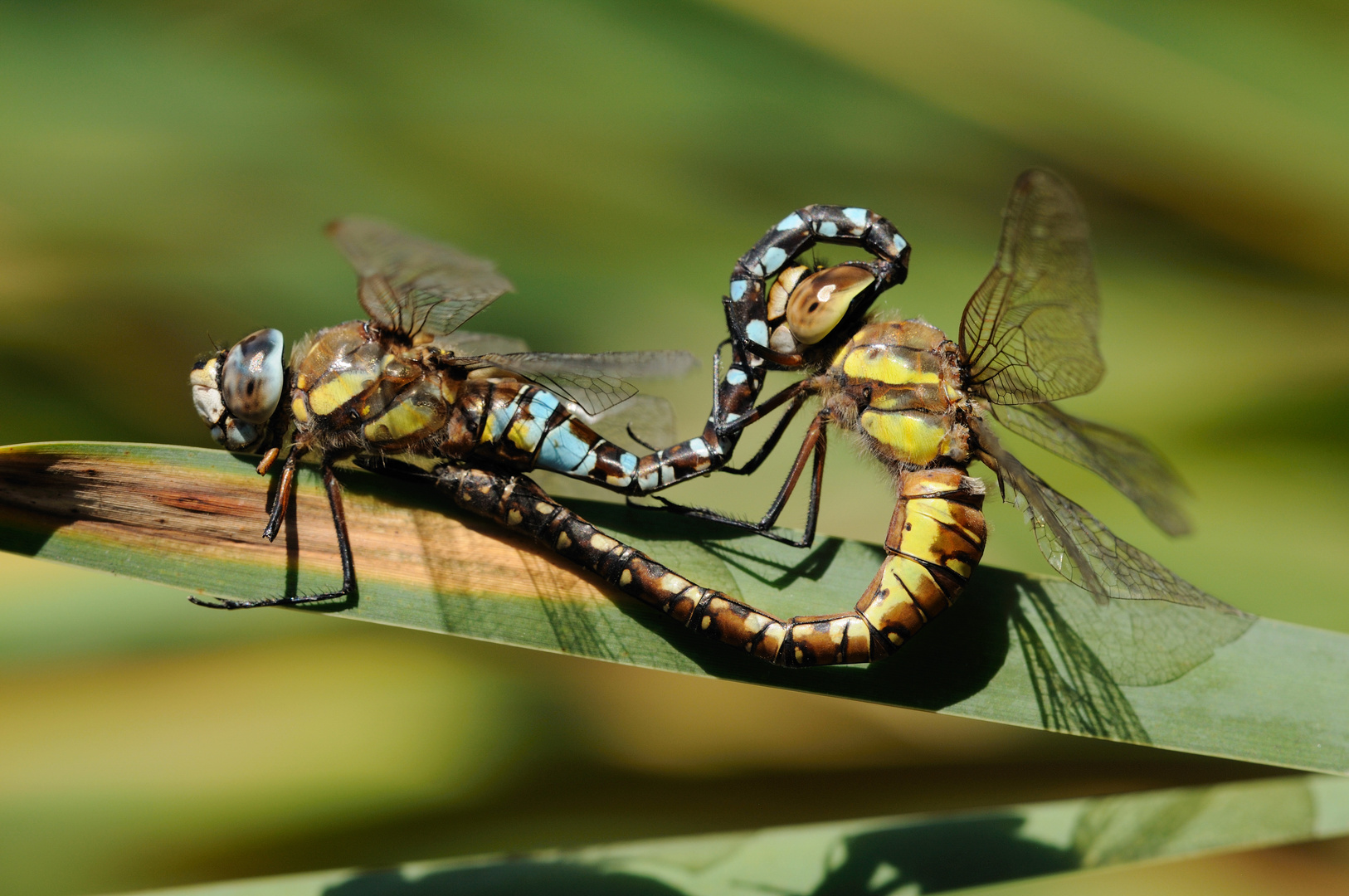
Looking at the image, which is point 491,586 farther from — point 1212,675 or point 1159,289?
point 1159,289

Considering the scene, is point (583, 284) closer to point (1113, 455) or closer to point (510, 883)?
point (1113, 455)

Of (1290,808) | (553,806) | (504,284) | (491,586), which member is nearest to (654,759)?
(553,806)

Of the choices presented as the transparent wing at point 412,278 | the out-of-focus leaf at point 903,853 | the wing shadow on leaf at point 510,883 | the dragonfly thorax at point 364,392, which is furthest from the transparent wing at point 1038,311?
the wing shadow on leaf at point 510,883

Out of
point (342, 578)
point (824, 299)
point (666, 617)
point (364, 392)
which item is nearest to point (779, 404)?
point (824, 299)

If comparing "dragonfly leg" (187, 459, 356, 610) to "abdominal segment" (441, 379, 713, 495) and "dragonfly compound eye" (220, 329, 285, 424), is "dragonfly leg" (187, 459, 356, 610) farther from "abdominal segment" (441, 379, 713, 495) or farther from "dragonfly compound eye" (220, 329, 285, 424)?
"abdominal segment" (441, 379, 713, 495)

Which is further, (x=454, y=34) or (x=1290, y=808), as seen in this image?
(x=454, y=34)

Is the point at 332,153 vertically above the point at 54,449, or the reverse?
the point at 332,153
